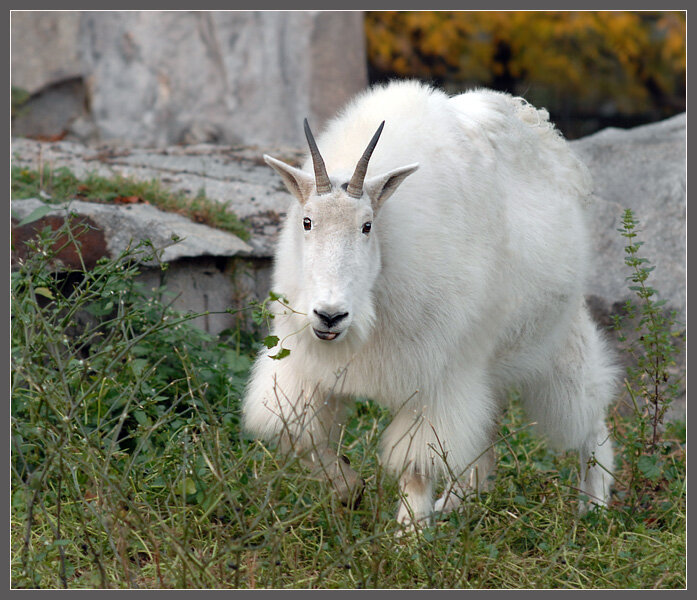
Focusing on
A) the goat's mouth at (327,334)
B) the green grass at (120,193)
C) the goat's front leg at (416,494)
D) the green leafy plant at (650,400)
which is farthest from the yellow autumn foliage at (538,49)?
the goat's mouth at (327,334)

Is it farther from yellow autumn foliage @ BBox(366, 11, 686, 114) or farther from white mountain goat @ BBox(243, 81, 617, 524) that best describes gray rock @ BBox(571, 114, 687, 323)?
yellow autumn foliage @ BBox(366, 11, 686, 114)

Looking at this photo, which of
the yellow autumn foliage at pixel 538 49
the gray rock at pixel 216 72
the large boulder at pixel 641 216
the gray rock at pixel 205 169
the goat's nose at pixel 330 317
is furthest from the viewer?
the yellow autumn foliage at pixel 538 49

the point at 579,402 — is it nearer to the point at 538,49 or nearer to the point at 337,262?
the point at 337,262

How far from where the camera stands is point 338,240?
152 inches

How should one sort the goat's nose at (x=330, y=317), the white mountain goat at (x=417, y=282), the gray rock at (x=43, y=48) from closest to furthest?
the goat's nose at (x=330, y=317)
the white mountain goat at (x=417, y=282)
the gray rock at (x=43, y=48)

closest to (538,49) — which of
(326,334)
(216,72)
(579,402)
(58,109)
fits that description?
(216,72)

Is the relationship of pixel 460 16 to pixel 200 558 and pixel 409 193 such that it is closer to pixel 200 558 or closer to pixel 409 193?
pixel 409 193

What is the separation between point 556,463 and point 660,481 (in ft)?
2.08

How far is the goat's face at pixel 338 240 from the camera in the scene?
3756 millimetres

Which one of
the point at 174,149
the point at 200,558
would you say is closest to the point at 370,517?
the point at 200,558

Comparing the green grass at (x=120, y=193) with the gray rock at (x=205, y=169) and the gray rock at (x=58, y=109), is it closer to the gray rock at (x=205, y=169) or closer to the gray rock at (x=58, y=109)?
the gray rock at (x=205, y=169)

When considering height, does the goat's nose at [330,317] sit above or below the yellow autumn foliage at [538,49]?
below

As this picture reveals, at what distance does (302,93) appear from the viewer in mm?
10242

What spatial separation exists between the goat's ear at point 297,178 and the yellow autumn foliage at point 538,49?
396 inches
